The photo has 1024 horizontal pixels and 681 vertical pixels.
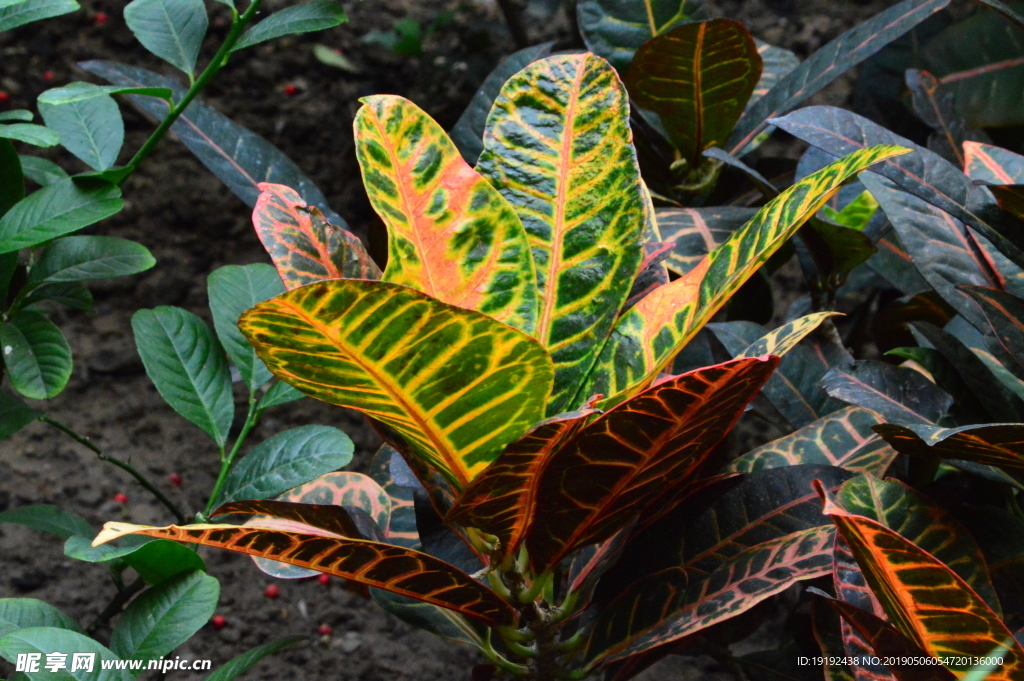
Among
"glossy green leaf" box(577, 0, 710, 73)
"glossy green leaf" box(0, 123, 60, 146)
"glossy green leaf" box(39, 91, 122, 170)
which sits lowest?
"glossy green leaf" box(39, 91, 122, 170)

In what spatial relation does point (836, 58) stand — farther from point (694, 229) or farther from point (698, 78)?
point (694, 229)

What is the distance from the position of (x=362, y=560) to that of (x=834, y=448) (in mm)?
503

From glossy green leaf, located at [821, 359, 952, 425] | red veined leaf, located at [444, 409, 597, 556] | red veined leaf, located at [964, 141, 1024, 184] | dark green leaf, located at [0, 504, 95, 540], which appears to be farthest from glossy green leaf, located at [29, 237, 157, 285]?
red veined leaf, located at [964, 141, 1024, 184]

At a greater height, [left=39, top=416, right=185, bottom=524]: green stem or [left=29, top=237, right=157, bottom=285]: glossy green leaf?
[left=29, top=237, right=157, bottom=285]: glossy green leaf

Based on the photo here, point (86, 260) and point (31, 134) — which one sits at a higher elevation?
point (31, 134)

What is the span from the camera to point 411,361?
0.49 meters

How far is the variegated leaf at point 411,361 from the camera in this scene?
1.47 feet

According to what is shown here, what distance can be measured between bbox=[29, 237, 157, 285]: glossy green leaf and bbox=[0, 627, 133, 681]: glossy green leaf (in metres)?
0.36

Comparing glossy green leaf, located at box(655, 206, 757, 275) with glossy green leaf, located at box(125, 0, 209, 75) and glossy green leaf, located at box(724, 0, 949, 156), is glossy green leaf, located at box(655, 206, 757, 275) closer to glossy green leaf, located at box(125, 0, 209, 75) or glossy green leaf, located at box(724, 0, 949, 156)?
glossy green leaf, located at box(724, 0, 949, 156)

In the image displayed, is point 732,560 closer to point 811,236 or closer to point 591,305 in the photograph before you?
point 591,305

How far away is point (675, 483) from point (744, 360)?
19cm

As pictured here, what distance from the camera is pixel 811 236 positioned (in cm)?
91

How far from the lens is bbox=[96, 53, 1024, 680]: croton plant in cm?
51

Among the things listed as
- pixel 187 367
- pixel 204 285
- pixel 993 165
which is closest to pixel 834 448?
pixel 993 165
